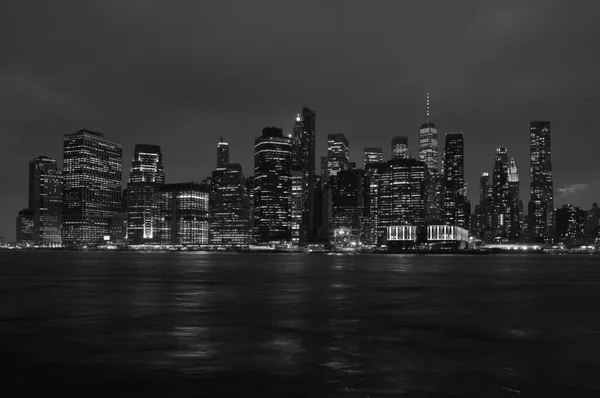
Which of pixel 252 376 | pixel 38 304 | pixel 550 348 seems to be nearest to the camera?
pixel 252 376

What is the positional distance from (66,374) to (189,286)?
1904 inches

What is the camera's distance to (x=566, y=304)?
52375 millimetres

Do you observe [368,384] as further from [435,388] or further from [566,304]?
[566,304]

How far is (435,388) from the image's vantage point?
20.9 meters

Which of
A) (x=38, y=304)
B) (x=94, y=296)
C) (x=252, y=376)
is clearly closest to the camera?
(x=252, y=376)

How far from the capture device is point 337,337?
3259 centimetres

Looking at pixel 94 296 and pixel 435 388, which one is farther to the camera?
pixel 94 296

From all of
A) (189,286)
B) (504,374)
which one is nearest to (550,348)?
(504,374)

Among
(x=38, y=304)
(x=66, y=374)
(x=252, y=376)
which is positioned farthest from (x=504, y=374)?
(x=38, y=304)

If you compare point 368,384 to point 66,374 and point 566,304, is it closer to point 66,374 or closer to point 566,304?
point 66,374

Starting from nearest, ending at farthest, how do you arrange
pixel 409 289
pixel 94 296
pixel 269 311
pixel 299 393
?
pixel 299 393, pixel 269 311, pixel 94 296, pixel 409 289

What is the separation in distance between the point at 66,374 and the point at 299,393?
30.5ft

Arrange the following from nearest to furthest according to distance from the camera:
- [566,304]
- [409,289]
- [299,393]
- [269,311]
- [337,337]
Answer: [299,393] < [337,337] < [269,311] < [566,304] < [409,289]

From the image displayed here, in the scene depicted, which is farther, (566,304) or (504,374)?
(566,304)
